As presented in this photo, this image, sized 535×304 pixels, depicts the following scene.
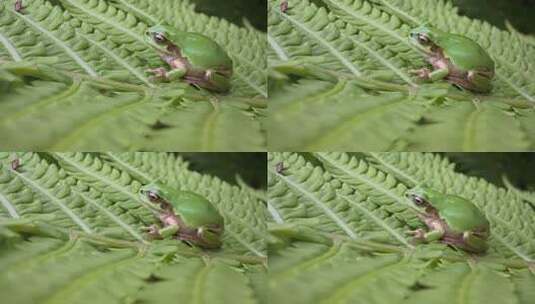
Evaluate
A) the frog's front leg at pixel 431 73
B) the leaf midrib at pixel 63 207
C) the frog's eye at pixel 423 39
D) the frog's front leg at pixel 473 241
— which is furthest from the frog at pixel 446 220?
the leaf midrib at pixel 63 207

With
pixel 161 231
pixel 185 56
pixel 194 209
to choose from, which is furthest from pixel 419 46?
pixel 161 231

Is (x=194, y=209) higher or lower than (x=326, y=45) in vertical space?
lower

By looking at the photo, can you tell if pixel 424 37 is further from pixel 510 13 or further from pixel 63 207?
pixel 63 207

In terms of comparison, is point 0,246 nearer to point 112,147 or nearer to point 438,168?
point 112,147

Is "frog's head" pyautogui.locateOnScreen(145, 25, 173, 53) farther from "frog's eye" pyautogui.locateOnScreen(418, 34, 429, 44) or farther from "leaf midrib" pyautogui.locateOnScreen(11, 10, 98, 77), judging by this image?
"frog's eye" pyautogui.locateOnScreen(418, 34, 429, 44)

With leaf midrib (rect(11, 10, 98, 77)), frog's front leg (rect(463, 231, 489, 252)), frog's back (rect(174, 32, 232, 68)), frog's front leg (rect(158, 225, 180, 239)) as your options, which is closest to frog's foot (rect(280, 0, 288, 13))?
frog's back (rect(174, 32, 232, 68))

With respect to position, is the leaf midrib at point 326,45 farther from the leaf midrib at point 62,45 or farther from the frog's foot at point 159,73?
the leaf midrib at point 62,45

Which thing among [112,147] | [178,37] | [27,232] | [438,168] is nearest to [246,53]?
[178,37]
